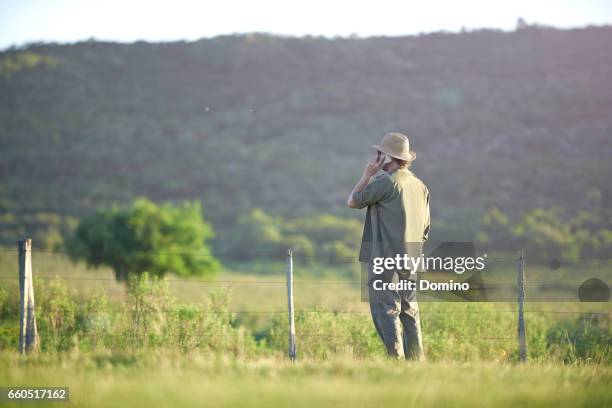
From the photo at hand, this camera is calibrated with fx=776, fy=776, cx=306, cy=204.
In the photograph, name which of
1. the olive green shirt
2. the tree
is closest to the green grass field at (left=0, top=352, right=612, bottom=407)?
the olive green shirt

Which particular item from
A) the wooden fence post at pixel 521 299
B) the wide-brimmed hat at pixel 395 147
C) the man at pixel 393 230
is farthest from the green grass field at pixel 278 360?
the wide-brimmed hat at pixel 395 147

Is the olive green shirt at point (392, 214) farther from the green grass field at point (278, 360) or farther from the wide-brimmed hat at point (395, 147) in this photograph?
the green grass field at point (278, 360)

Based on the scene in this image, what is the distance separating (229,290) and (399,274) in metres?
4.27

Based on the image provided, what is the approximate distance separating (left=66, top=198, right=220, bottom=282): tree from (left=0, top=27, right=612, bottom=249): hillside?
30.0 m

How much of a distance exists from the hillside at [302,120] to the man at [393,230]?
53.2m

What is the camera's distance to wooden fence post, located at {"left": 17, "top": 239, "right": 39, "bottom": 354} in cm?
870

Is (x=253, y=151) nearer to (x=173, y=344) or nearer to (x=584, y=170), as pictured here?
(x=584, y=170)

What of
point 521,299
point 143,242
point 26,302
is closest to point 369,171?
point 521,299

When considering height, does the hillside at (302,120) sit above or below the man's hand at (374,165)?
above

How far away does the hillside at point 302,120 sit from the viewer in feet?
244

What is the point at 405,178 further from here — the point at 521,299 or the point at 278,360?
the point at 521,299

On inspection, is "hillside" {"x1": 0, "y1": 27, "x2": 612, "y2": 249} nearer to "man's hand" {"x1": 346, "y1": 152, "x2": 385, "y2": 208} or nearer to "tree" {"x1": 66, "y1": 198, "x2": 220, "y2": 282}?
"tree" {"x1": 66, "y1": 198, "x2": 220, "y2": 282}

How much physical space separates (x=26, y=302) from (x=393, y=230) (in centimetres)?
440

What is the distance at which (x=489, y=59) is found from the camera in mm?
95562
